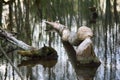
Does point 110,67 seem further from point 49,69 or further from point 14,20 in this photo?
point 14,20

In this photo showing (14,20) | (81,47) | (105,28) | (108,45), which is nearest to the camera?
A: (81,47)

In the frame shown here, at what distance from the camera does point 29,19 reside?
42.7ft

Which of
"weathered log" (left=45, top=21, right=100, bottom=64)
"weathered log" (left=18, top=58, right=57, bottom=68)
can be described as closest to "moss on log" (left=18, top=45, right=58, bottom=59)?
"weathered log" (left=18, top=58, right=57, bottom=68)

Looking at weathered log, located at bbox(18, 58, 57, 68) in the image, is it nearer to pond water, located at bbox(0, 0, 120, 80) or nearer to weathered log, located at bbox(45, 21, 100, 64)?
pond water, located at bbox(0, 0, 120, 80)

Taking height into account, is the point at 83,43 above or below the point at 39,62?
above

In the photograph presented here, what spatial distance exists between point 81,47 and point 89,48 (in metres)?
0.20

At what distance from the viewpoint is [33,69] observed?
6746 mm

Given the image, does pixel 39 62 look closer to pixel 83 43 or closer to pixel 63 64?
pixel 63 64

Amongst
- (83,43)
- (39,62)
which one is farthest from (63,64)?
(83,43)

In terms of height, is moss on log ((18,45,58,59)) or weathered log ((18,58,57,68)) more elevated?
moss on log ((18,45,58,59))

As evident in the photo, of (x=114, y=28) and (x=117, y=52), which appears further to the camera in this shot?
(x=114, y=28)

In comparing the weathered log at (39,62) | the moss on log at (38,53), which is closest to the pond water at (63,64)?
the weathered log at (39,62)

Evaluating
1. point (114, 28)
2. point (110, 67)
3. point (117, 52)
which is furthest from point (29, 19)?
point (110, 67)

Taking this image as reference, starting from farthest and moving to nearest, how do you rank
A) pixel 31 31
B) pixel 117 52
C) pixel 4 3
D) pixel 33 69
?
pixel 4 3 → pixel 31 31 → pixel 117 52 → pixel 33 69
